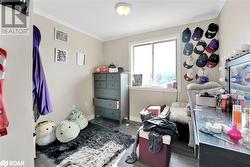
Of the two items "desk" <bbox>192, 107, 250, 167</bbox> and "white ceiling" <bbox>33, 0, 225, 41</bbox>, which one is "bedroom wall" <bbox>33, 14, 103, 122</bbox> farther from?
"desk" <bbox>192, 107, 250, 167</bbox>

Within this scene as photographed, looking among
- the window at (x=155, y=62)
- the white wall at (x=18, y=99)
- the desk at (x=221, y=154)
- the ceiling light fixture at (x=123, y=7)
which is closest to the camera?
the desk at (x=221, y=154)

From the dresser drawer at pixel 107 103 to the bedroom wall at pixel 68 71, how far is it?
211 millimetres

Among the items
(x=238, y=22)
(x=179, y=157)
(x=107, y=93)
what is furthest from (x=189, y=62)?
(x=107, y=93)

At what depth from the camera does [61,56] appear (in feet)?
9.37

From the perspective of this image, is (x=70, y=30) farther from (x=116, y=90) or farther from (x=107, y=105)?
(x=107, y=105)

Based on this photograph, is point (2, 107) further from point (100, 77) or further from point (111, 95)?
point (100, 77)

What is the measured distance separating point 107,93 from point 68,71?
1.13m

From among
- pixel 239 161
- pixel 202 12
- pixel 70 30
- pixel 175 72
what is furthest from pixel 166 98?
pixel 70 30

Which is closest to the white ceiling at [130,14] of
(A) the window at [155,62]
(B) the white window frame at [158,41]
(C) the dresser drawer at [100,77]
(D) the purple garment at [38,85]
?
(B) the white window frame at [158,41]

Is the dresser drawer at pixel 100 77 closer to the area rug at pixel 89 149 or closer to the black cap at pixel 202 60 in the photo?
the area rug at pixel 89 149

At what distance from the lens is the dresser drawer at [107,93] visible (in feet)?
10.9

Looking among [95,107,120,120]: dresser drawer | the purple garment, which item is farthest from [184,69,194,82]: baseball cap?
the purple garment

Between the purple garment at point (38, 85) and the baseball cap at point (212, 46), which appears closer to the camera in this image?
the purple garment at point (38, 85)

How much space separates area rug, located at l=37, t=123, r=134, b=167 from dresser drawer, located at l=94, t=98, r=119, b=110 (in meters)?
0.71
